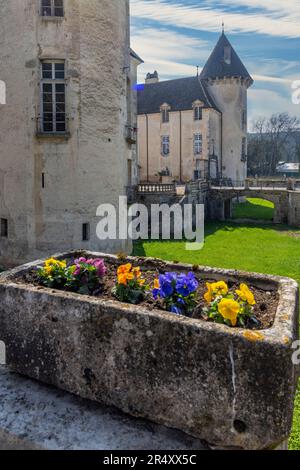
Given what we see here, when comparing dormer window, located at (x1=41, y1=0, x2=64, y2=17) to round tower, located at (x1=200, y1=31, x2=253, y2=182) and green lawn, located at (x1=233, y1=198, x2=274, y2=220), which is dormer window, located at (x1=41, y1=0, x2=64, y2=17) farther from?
round tower, located at (x1=200, y1=31, x2=253, y2=182)

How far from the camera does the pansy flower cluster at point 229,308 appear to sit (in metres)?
3.99

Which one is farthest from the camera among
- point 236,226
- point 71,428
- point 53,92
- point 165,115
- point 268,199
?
point 165,115

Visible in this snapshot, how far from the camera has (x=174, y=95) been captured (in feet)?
128

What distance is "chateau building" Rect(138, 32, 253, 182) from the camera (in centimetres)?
3697

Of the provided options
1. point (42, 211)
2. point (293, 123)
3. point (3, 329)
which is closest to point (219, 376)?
point (3, 329)

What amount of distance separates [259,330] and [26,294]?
9.06ft

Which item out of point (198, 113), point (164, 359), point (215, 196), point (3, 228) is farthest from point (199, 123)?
point (164, 359)

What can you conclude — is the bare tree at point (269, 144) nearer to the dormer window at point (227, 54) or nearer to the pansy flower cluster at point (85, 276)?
the dormer window at point (227, 54)

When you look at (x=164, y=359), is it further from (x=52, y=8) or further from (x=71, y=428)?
(x=52, y=8)

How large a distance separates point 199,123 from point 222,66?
19.8 feet

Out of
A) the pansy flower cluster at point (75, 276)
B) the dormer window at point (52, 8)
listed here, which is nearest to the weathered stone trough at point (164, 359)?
the pansy flower cluster at point (75, 276)

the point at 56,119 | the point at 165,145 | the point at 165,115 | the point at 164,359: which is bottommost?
the point at 164,359

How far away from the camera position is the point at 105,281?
5535 millimetres

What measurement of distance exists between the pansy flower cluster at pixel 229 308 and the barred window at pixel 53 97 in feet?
34.1
